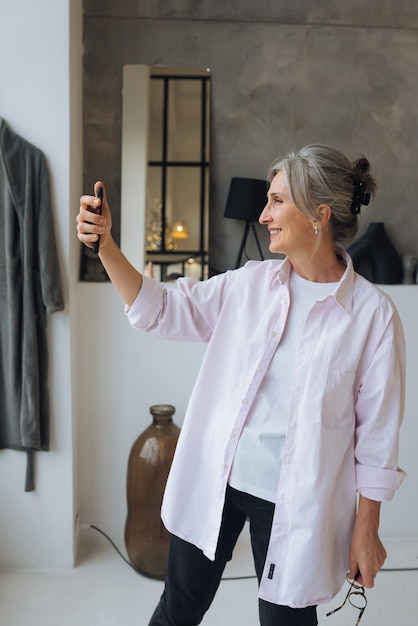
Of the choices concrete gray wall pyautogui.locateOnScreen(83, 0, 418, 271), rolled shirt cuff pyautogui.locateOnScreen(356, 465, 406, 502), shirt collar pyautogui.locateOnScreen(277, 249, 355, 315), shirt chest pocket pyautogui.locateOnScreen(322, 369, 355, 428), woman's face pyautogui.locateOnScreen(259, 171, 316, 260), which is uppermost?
concrete gray wall pyautogui.locateOnScreen(83, 0, 418, 271)

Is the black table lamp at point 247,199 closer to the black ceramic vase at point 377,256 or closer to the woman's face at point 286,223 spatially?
the black ceramic vase at point 377,256

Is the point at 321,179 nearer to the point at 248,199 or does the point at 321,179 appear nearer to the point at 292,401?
the point at 292,401

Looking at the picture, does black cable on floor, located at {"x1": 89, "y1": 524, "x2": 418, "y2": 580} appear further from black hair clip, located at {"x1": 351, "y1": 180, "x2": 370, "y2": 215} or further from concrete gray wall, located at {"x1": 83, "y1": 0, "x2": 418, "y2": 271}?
black hair clip, located at {"x1": 351, "y1": 180, "x2": 370, "y2": 215}

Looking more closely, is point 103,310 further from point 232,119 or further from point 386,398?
point 386,398

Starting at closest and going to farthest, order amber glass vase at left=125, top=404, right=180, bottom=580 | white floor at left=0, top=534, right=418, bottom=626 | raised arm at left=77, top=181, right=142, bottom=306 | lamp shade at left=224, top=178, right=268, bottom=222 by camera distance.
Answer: raised arm at left=77, top=181, right=142, bottom=306
white floor at left=0, top=534, right=418, bottom=626
amber glass vase at left=125, top=404, right=180, bottom=580
lamp shade at left=224, top=178, right=268, bottom=222

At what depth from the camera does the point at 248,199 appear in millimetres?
2912

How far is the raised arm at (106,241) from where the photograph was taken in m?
1.38

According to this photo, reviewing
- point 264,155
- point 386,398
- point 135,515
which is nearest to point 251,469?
point 386,398

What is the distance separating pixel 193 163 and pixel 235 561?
185cm

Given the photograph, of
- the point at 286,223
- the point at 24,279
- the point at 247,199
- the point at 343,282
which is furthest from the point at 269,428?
the point at 247,199

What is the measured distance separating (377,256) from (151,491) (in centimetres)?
150

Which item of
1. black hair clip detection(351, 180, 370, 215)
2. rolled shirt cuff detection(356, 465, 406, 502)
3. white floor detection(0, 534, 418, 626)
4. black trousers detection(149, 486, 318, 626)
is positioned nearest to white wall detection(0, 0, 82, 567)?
white floor detection(0, 534, 418, 626)

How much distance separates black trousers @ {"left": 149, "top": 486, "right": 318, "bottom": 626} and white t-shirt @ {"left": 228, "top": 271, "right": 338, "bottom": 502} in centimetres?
5

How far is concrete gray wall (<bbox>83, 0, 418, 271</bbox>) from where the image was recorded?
295 centimetres
